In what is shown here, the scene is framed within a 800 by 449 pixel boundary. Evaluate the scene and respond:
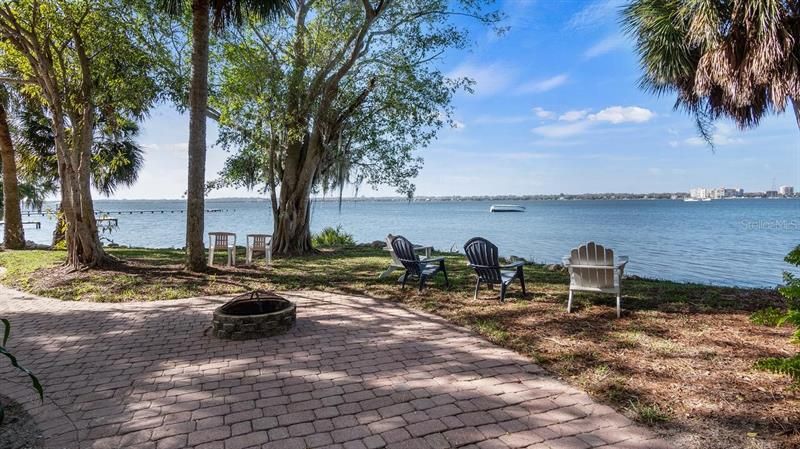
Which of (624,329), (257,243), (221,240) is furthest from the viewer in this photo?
(257,243)

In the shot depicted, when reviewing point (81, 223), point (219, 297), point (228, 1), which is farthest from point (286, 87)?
point (219, 297)

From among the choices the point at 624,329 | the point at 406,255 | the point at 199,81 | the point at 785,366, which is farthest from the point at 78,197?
the point at 785,366

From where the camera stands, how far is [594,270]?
5.46 metres

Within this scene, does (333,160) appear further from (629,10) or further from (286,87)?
(629,10)

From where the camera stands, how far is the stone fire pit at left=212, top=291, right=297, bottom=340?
454 cm

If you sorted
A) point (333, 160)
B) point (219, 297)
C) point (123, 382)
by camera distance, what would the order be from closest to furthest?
point (123, 382) < point (219, 297) < point (333, 160)

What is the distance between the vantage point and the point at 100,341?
453cm

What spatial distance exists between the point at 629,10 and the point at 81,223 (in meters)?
11.2

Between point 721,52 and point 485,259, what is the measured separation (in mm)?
4392

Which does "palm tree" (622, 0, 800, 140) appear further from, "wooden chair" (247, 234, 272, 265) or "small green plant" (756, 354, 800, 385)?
"wooden chair" (247, 234, 272, 265)

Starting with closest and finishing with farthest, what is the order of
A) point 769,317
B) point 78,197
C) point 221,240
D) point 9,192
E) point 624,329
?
point 769,317 < point 624,329 < point 78,197 < point 221,240 < point 9,192

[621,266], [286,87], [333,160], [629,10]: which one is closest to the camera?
[621,266]

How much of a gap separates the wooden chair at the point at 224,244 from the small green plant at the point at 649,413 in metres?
8.35

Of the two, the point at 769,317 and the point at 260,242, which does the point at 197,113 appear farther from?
the point at 769,317
